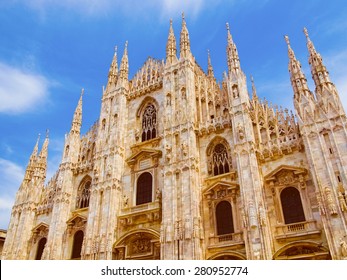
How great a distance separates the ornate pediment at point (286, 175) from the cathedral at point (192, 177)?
0.06 meters

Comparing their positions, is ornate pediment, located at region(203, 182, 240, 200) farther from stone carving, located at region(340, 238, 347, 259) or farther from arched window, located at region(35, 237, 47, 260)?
arched window, located at region(35, 237, 47, 260)

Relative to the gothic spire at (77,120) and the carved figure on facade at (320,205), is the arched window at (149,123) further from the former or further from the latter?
the carved figure on facade at (320,205)

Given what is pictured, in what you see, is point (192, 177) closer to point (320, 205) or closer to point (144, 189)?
point (144, 189)

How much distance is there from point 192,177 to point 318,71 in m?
10.3

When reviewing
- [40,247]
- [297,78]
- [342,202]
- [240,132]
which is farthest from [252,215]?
[40,247]

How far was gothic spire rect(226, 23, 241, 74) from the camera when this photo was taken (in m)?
24.2

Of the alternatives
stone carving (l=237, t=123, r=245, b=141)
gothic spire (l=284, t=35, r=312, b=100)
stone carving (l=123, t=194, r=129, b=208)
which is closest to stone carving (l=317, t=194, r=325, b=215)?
stone carving (l=237, t=123, r=245, b=141)

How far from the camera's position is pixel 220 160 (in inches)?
870

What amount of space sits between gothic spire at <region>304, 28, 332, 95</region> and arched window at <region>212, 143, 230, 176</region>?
6.78 m

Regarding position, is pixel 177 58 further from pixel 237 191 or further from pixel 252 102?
pixel 237 191

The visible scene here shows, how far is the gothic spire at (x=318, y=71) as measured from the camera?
66.4 ft

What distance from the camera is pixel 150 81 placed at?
95.9 feet
